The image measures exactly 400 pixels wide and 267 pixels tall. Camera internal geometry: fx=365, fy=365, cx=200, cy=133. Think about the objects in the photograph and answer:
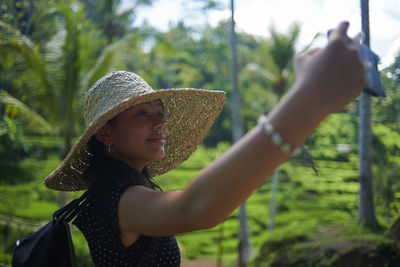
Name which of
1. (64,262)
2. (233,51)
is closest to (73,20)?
(233,51)

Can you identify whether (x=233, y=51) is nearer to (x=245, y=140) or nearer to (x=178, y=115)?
(x=178, y=115)

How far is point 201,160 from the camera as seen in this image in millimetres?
16953

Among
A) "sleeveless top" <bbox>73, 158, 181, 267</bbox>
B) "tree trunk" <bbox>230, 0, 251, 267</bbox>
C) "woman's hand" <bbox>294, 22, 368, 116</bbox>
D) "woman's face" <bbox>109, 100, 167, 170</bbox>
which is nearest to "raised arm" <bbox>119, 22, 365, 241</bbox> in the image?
"woman's hand" <bbox>294, 22, 368, 116</bbox>

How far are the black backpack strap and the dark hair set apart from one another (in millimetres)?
150

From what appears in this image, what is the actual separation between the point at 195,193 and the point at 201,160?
16.4m

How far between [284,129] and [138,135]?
1.59 feet

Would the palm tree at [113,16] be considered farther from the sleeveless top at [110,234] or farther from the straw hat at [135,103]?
the sleeveless top at [110,234]

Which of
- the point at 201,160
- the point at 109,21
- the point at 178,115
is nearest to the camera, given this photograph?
the point at 178,115

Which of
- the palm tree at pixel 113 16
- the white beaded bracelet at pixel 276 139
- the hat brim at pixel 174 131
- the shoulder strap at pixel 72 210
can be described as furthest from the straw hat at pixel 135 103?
the palm tree at pixel 113 16

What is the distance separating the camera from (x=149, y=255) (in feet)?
2.61

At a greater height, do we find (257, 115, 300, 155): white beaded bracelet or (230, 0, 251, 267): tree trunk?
(257, 115, 300, 155): white beaded bracelet

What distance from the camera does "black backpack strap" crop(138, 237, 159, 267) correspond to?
792mm

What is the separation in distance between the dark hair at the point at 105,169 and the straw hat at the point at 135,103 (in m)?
0.04

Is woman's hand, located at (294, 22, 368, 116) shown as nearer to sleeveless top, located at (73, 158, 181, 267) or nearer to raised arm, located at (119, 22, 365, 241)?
raised arm, located at (119, 22, 365, 241)
